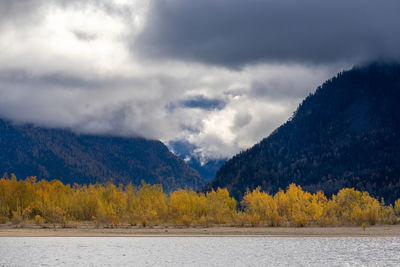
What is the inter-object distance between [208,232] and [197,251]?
31601 millimetres

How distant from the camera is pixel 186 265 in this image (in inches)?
2372

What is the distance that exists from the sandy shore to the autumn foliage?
15.2 feet

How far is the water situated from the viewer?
6222 cm

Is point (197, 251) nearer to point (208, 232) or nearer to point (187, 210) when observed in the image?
point (208, 232)

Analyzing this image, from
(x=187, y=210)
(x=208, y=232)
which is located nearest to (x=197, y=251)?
(x=208, y=232)

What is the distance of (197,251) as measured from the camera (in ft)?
247

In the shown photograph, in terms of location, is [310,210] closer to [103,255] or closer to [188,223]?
[188,223]

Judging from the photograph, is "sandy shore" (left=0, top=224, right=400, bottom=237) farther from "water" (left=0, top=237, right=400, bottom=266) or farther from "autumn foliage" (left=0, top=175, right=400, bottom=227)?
"water" (left=0, top=237, right=400, bottom=266)

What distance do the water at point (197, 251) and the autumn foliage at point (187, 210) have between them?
20712 mm

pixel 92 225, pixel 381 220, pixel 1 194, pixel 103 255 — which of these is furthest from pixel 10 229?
pixel 381 220

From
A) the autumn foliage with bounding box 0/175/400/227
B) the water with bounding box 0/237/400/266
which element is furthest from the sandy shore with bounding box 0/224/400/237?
the water with bounding box 0/237/400/266

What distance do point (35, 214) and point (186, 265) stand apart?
82.3 meters

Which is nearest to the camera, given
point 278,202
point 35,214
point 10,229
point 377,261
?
point 377,261

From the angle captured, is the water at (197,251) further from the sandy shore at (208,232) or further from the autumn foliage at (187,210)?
the autumn foliage at (187,210)
